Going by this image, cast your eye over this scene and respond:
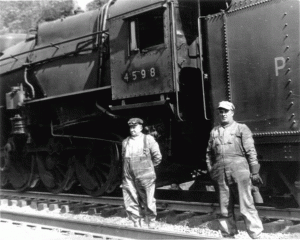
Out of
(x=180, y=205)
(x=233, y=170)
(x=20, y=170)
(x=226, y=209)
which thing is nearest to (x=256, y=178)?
(x=233, y=170)

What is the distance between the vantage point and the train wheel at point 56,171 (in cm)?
850

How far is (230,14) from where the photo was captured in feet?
18.0

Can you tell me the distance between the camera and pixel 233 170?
479 centimetres

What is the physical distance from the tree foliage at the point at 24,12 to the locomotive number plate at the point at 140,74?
28.0 m

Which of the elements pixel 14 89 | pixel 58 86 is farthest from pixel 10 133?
pixel 58 86

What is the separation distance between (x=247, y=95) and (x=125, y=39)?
215 cm

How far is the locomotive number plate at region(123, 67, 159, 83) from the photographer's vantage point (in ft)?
20.5

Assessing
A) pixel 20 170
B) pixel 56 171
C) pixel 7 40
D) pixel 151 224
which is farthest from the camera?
pixel 7 40

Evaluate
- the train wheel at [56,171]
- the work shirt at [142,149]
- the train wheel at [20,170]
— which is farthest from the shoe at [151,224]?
the train wheel at [20,170]

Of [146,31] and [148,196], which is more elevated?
[146,31]

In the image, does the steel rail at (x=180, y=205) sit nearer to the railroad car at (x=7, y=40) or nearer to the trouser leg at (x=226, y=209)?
the trouser leg at (x=226, y=209)

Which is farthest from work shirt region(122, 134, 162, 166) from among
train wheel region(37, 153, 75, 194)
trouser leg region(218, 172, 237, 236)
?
train wheel region(37, 153, 75, 194)

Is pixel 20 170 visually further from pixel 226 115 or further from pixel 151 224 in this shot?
pixel 226 115

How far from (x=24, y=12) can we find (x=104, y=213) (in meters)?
35.2
